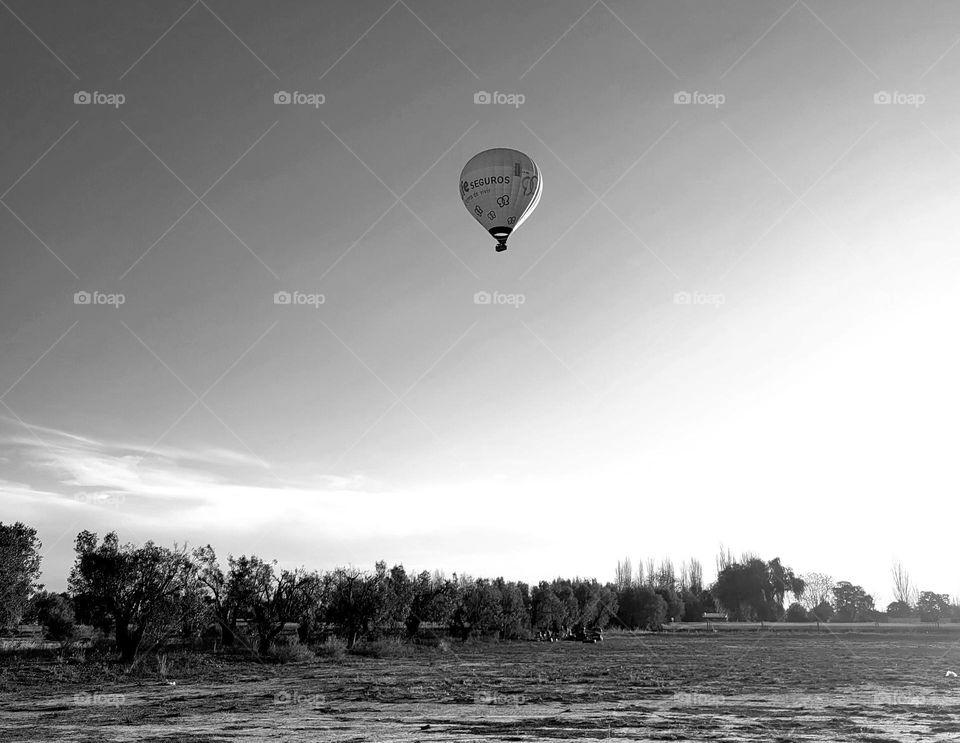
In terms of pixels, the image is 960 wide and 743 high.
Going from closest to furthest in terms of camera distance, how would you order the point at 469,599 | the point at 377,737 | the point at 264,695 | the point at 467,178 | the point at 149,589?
the point at 377,737, the point at 264,695, the point at 467,178, the point at 149,589, the point at 469,599

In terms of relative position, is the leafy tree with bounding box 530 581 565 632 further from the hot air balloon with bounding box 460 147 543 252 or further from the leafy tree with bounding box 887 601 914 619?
the leafy tree with bounding box 887 601 914 619

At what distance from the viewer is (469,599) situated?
Result: 7056 centimetres

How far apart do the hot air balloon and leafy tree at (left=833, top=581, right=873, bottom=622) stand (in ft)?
423

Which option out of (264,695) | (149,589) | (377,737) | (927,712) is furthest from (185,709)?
(927,712)

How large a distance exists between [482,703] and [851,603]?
135662 mm

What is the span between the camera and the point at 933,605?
415ft

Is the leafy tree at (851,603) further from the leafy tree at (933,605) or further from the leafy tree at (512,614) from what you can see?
the leafy tree at (512,614)

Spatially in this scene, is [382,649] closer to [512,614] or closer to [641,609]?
[512,614]

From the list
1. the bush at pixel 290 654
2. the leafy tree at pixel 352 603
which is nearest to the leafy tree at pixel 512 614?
the leafy tree at pixel 352 603

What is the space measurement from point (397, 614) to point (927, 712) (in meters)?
43.7

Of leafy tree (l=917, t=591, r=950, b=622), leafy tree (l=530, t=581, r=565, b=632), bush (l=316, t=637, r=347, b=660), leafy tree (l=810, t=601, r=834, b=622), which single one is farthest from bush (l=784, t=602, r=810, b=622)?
bush (l=316, t=637, r=347, b=660)

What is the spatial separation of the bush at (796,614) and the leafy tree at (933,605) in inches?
742

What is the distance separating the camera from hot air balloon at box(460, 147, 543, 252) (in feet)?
101

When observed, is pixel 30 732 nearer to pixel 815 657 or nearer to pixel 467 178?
pixel 467 178
